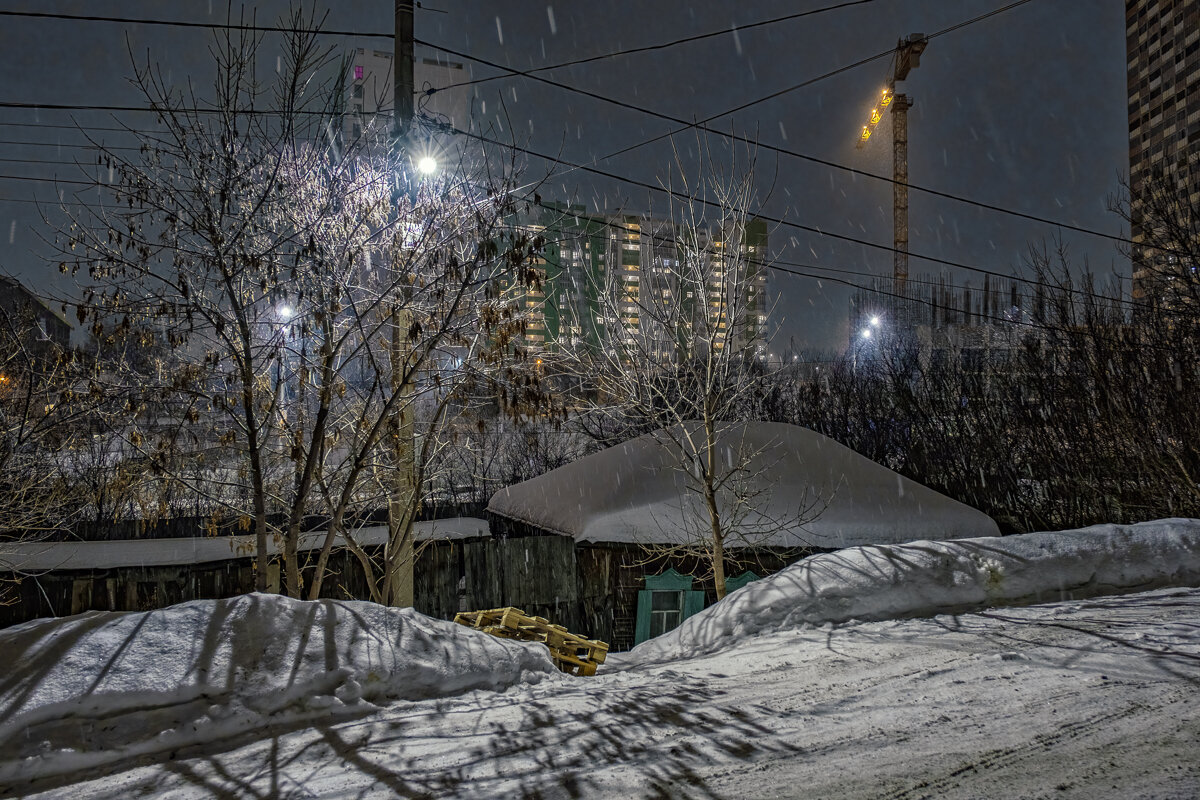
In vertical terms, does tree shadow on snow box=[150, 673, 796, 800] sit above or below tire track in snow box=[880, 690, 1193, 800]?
below

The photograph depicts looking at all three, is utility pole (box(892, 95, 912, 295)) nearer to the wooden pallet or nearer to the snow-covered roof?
the snow-covered roof

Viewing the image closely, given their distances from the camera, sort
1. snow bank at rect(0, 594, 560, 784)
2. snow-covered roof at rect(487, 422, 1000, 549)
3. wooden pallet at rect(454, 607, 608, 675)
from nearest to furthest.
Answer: snow bank at rect(0, 594, 560, 784) < wooden pallet at rect(454, 607, 608, 675) < snow-covered roof at rect(487, 422, 1000, 549)

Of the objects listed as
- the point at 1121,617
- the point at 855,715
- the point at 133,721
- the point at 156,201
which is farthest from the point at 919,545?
the point at 156,201

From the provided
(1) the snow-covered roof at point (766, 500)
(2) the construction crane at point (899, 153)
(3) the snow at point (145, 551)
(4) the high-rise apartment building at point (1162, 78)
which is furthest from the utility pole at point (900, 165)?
(3) the snow at point (145, 551)

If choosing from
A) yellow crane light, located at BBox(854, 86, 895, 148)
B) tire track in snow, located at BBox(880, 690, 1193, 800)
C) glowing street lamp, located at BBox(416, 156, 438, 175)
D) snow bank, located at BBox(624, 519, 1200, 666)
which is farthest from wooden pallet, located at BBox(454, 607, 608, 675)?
yellow crane light, located at BBox(854, 86, 895, 148)

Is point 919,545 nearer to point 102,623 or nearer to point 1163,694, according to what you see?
point 1163,694

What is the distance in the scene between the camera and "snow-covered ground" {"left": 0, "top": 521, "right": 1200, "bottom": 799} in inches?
135

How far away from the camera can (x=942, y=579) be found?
6875mm

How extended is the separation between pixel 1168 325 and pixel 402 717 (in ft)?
57.5

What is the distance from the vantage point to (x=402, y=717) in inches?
172

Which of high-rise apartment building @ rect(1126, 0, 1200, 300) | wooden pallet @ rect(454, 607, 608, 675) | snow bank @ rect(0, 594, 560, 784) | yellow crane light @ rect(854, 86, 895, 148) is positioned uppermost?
high-rise apartment building @ rect(1126, 0, 1200, 300)

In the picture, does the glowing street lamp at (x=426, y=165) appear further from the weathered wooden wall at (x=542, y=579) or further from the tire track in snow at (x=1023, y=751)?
the weathered wooden wall at (x=542, y=579)

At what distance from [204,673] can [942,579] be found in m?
6.08

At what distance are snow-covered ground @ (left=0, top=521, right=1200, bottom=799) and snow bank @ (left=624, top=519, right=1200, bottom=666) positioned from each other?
0.52m
